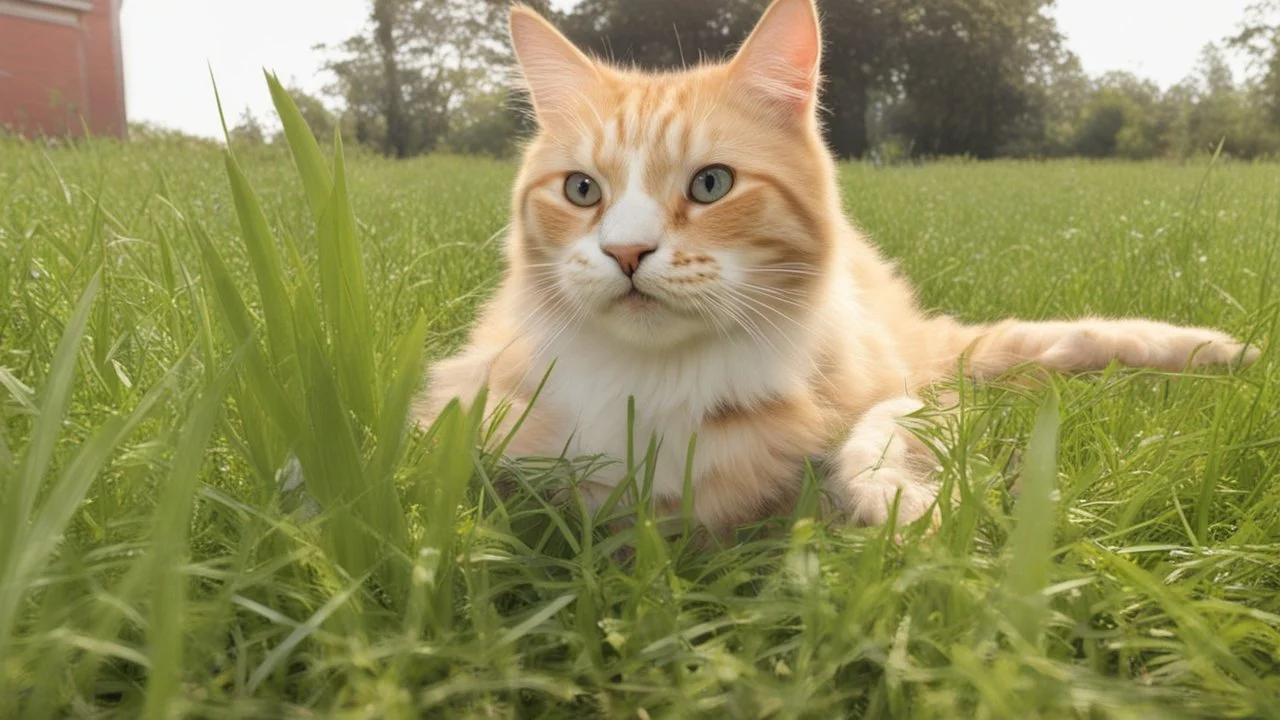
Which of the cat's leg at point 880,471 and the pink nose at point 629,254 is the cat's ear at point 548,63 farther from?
the cat's leg at point 880,471

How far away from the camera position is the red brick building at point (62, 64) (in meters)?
9.74

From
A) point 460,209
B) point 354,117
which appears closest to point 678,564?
point 460,209

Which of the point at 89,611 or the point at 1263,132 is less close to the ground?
the point at 1263,132

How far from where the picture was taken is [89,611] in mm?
787

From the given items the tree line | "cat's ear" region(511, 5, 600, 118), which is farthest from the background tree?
"cat's ear" region(511, 5, 600, 118)

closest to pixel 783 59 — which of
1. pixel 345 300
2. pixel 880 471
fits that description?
pixel 880 471

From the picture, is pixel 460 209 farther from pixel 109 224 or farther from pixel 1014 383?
pixel 1014 383

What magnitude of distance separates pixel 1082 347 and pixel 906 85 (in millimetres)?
12361

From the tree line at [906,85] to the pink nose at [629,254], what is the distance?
7.90 ft

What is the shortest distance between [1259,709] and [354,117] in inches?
473

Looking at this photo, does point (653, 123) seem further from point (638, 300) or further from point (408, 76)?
point (408, 76)

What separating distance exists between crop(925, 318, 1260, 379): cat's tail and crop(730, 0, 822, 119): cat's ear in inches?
22.3

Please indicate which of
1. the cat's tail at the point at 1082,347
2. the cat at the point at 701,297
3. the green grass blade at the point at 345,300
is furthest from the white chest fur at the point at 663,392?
the cat's tail at the point at 1082,347

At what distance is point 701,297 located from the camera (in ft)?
4.05
